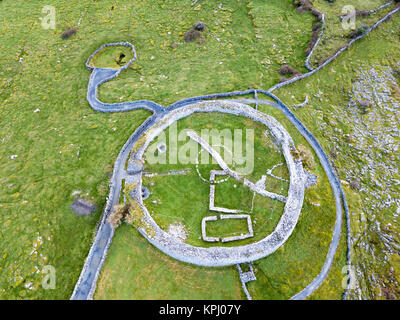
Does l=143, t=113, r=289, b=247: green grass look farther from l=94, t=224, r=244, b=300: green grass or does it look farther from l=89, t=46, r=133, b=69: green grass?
l=89, t=46, r=133, b=69: green grass

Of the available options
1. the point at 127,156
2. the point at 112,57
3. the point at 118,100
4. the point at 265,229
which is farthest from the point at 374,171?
the point at 112,57

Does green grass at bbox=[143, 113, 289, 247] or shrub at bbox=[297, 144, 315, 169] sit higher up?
shrub at bbox=[297, 144, 315, 169]

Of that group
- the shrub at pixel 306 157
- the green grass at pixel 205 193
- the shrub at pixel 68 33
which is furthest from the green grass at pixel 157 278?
the shrub at pixel 68 33

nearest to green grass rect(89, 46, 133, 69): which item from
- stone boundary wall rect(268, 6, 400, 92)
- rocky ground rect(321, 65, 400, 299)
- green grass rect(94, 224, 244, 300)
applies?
stone boundary wall rect(268, 6, 400, 92)

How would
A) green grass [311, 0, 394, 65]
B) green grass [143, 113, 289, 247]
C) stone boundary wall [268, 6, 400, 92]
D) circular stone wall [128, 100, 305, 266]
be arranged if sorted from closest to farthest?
1. circular stone wall [128, 100, 305, 266]
2. green grass [143, 113, 289, 247]
3. stone boundary wall [268, 6, 400, 92]
4. green grass [311, 0, 394, 65]

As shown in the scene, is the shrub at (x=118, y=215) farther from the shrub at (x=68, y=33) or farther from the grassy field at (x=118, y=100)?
the shrub at (x=68, y=33)

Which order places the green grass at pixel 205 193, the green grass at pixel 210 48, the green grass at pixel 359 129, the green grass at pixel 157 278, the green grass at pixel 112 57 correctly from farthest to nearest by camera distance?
the green grass at pixel 112 57 → the green grass at pixel 210 48 → the green grass at pixel 205 193 → the green grass at pixel 359 129 → the green grass at pixel 157 278
